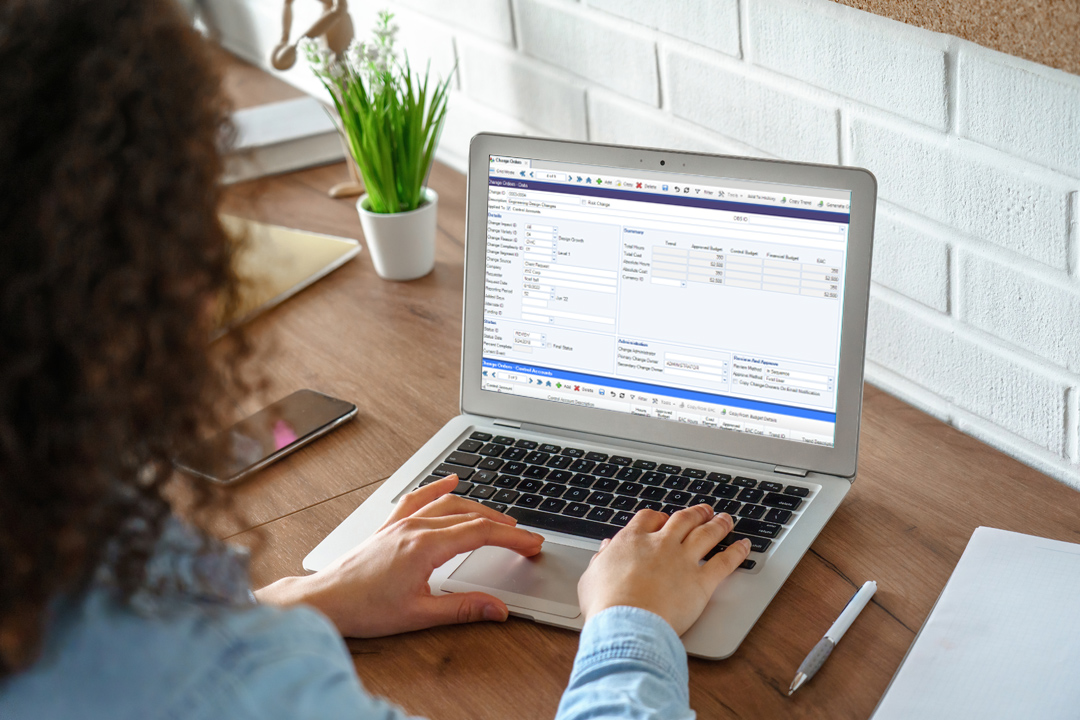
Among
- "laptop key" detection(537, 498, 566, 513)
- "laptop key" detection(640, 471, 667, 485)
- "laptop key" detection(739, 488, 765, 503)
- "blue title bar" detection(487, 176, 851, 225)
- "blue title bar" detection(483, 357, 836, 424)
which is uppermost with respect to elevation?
"blue title bar" detection(487, 176, 851, 225)

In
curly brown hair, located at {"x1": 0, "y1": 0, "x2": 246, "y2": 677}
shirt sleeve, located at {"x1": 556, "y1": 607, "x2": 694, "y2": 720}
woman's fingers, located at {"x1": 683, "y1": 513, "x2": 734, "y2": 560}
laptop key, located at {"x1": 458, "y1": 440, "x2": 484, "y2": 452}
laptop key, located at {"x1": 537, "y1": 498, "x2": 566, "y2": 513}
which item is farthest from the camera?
laptop key, located at {"x1": 458, "y1": 440, "x2": 484, "y2": 452}

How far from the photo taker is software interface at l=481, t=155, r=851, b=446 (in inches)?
34.3

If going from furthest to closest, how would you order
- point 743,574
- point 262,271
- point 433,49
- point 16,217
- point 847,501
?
point 433,49
point 262,271
point 847,501
point 743,574
point 16,217

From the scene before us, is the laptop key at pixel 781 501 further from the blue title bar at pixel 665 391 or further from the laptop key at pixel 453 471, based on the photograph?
the laptop key at pixel 453 471

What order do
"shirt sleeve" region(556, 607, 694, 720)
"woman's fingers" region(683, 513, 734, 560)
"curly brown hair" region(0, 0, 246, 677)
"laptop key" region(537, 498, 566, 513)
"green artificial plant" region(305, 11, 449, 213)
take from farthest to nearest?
→ "green artificial plant" region(305, 11, 449, 213) < "laptop key" region(537, 498, 566, 513) < "woman's fingers" region(683, 513, 734, 560) < "shirt sleeve" region(556, 607, 694, 720) < "curly brown hair" region(0, 0, 246, 677)

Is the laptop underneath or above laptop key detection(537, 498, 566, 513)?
above

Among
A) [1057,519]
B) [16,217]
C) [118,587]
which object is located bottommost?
[1057,519]

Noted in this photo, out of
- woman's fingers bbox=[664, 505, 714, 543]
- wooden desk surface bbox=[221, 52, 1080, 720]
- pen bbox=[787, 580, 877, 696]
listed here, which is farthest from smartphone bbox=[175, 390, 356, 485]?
pen bbox=[787, 580, 877, 696]

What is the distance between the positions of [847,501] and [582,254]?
1.11 ft

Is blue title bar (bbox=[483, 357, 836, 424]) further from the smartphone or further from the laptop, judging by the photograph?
the smartphone

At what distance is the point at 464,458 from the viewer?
99 cm

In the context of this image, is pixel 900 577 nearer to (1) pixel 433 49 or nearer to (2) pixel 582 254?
(2) pixel 582 254

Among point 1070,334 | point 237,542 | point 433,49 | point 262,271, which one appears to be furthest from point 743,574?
point 433,49

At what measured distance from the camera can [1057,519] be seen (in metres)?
0.87
